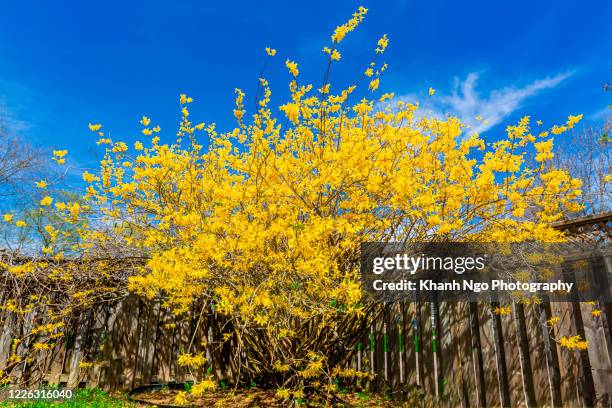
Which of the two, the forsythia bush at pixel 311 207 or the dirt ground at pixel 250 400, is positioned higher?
the forsythia bush at pixel 311 207

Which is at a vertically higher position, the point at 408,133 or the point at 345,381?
the point at 408,133

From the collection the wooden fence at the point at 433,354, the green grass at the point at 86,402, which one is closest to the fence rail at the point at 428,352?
the wooden fence at the point at 433,354

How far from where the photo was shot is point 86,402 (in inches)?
185

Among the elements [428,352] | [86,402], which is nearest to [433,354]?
[428,352]

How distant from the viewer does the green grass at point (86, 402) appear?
4.39 metres

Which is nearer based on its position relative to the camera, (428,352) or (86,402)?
(428,352)

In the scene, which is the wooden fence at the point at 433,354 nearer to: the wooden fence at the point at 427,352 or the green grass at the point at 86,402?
the wooden fence at the point at 427,352

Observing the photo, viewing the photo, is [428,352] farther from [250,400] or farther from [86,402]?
[86,402]

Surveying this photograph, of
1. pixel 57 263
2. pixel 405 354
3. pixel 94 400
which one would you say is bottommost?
pixel 94 400

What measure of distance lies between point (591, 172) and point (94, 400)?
59.6ft

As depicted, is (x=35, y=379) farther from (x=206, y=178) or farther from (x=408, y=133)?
(x=408, y=133)

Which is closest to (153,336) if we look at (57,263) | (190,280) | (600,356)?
(57,263)

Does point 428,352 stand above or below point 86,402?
above

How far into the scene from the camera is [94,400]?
4.83 m
